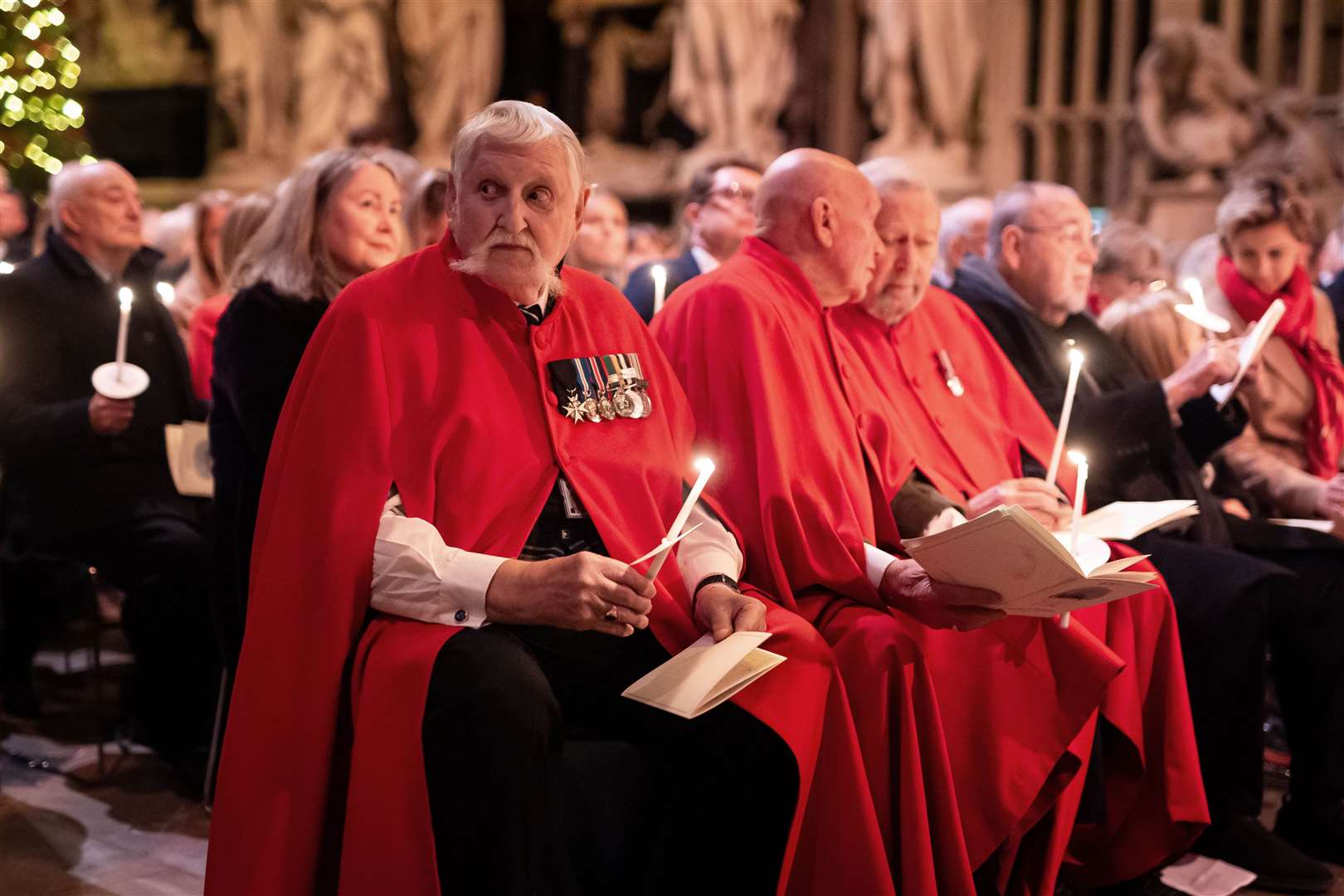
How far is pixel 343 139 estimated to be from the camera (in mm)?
12055

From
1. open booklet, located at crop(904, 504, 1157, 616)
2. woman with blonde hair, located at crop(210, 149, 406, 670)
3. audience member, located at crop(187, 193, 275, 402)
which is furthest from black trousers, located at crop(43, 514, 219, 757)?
open booklet, located at crop(904, 504, 1157, 616)

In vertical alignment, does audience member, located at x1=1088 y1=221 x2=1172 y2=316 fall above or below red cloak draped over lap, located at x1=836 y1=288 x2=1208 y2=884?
above

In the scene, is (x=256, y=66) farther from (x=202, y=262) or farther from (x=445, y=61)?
(x=202, y=262)

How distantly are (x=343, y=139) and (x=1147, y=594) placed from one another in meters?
9.83

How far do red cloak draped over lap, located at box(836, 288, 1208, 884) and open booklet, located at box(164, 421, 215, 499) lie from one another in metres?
1.84

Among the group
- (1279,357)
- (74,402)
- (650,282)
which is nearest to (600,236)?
(650,282)

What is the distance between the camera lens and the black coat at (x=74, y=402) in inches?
170

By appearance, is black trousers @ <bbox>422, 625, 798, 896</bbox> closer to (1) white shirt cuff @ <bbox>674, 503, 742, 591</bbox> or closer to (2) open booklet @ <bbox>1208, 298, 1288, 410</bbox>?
(1) white shirt cuff @ <bbox>674, 503, 742, 591</bbox>

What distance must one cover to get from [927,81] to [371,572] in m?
8.57

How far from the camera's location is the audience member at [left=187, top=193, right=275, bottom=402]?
14.0 ft

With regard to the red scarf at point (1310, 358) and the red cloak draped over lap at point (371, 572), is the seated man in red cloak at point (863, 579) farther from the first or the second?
the red scarf at point (1310, 358)

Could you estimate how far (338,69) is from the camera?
12.0 metres

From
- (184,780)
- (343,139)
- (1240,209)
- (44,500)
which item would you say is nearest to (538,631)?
(184,780)

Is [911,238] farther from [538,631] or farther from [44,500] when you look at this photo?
[44,500]
